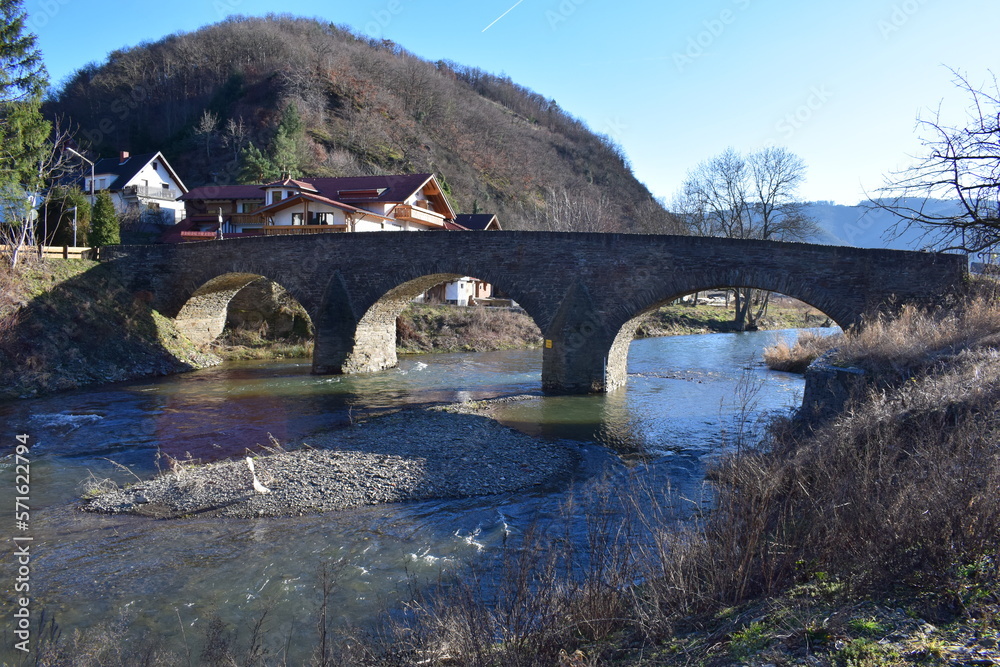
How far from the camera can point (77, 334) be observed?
21.7 meters

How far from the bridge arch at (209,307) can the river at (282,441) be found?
386 cm

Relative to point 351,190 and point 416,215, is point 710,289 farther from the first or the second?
point 351,190

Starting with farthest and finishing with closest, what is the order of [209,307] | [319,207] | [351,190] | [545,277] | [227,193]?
[227,193] < [351,190] < [319,207] < [209,307] < [545,277]

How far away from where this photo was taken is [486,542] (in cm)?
802

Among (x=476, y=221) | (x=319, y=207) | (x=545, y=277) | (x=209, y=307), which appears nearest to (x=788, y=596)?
(x=545, y=277)

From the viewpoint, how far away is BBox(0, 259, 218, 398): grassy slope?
19109 millimetres

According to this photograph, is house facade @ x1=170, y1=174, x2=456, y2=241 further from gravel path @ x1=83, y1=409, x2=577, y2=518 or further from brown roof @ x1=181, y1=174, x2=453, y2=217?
gravel path @ x1=83, y1=409, x2=577, y2=518

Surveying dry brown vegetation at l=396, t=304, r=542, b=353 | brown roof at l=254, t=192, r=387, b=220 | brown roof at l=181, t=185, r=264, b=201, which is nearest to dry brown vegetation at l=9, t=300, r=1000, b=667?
dry brown vegetation at l=396, t=304, r=542, b=353

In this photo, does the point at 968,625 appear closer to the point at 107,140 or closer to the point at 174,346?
the point at 174,346

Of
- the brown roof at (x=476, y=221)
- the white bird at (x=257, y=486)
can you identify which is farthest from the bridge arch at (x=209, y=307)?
the brown roof at (x=476, y=221)

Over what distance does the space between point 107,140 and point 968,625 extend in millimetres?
76010

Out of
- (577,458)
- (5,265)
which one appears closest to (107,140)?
(5,265)

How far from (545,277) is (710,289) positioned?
4.91 m

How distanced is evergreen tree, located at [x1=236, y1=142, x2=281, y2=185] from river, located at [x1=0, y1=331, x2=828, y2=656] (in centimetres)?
2700
